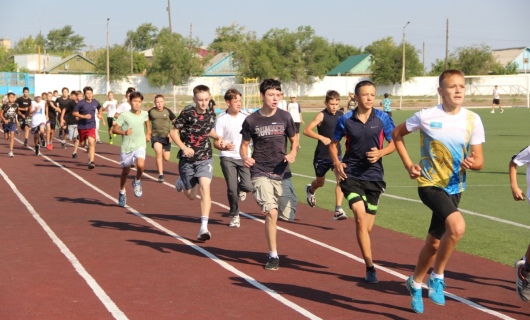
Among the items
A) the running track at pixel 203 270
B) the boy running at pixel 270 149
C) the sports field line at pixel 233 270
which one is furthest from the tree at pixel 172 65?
the boy running at pixel 270 149

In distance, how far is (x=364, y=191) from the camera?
29.3 ft

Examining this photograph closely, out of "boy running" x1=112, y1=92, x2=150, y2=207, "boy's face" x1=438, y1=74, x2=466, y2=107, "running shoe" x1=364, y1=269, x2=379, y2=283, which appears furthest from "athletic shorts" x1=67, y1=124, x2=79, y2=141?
"boy's face" x1=438, y1=74, x2=466, y2=107

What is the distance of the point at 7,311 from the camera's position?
25.3ft

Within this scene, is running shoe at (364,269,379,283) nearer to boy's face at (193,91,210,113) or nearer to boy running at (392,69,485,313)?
→ boy running at (392,69,485,313)

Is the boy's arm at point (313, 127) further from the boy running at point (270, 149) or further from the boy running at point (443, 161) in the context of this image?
the boy running at point (443, 161)

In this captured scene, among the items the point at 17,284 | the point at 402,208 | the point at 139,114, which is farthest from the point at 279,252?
the point at 139,114

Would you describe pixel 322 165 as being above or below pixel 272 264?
above

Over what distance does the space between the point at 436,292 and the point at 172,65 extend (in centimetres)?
8718

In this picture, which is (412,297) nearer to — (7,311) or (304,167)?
(7,311)

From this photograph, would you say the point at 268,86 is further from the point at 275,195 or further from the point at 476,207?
the point at 476,207

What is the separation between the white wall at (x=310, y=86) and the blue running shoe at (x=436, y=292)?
252 ft

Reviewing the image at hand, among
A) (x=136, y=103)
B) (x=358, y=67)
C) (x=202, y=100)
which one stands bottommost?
(x=136, y=103)

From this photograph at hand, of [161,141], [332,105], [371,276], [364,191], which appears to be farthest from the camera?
[161,141]

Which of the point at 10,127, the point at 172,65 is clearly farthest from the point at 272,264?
the point at 172,65
